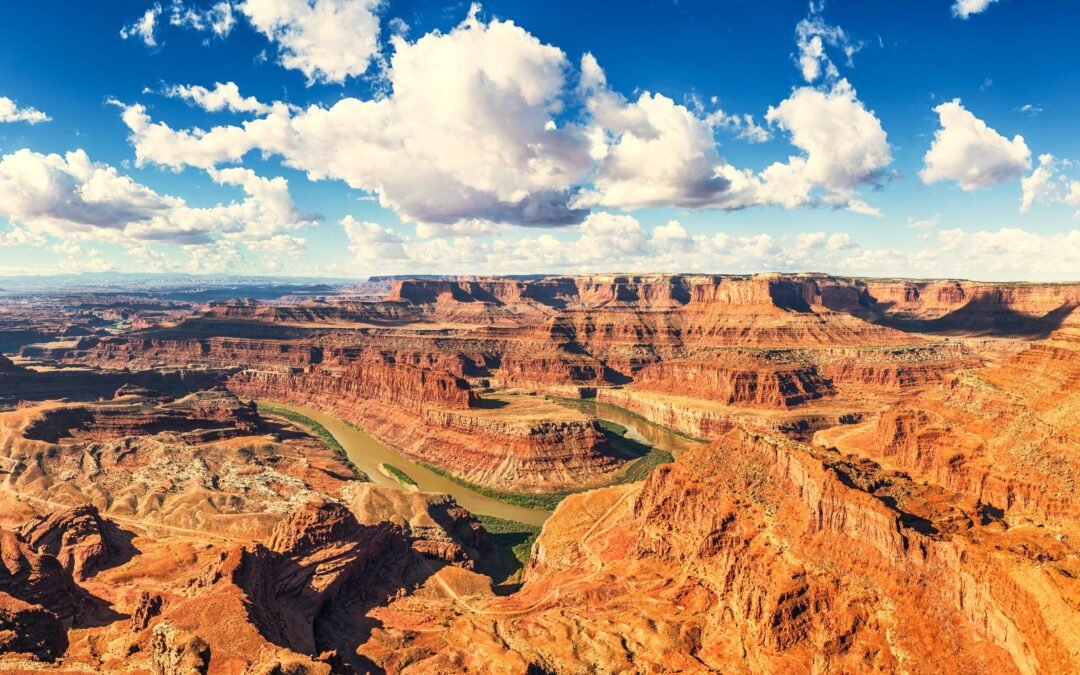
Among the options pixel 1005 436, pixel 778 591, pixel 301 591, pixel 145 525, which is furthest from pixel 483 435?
pixel 1005 436

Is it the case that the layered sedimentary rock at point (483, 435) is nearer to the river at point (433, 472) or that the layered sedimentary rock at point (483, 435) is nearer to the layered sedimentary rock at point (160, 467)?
the river at point (433, 472)

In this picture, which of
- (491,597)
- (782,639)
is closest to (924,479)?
(782,639)

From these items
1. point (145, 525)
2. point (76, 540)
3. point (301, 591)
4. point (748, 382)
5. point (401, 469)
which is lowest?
point (401, 469)

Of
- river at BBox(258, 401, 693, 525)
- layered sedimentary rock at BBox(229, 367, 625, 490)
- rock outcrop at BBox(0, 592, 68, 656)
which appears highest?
rock outcrop at BBox(0, 592, 68, 656)

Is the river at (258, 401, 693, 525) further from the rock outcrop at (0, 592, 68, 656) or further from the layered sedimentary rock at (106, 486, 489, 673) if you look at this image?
the rock outcrop at (0, 592, 68, 656)

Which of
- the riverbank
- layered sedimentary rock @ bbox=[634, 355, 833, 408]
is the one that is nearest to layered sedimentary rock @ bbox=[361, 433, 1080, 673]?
the riverbank

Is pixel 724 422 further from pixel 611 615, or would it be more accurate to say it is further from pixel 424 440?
pixel 611 615

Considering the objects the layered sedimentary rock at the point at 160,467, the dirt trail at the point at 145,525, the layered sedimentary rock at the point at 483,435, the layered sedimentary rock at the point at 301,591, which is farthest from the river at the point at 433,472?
the dirt trail at the point at 145,525

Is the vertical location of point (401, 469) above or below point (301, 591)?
below

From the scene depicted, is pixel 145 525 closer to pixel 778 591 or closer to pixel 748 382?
pixel 778 591
